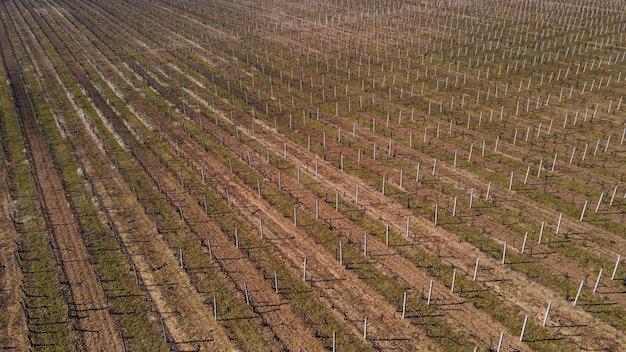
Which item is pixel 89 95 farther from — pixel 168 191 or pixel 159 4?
pixel 159 4

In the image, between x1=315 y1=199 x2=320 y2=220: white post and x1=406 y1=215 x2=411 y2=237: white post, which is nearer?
x1=406 y1=215 x2=411 y2=237: white post

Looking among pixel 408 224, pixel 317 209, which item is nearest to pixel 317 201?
pixel 317 209

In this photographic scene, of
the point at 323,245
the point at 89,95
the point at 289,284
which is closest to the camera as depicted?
the point at 289,284

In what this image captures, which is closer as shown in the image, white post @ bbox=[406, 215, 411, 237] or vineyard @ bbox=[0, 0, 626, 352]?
vineyard @ bbox=[0, 0, 626, 352]

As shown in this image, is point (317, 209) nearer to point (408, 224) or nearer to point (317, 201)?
point (317, 201)

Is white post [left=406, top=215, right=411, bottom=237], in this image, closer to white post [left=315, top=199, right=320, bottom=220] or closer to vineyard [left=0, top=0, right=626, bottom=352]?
vineyard [left=0, top=0, right=626, bottom=352]

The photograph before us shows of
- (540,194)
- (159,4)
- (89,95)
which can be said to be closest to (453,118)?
(540,194)

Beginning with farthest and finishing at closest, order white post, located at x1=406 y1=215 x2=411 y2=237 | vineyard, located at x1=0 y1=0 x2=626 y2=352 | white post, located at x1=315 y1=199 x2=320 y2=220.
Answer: white post, located at x1=315 y1=199 x2=320 y2=220, white post, located at x1=406 y1=215 x2=411 y2=237, vineyard, located at x1=0 y1=0 x2=626 y2=352

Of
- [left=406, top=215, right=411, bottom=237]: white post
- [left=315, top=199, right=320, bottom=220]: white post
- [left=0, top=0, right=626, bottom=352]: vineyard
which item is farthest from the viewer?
Answer: [left=315, top=199, right=320, bottom=220]: white post

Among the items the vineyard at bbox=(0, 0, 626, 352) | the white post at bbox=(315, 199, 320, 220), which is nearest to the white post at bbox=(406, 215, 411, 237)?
the vineyard at bbox=(0, 0, 626, 352)
